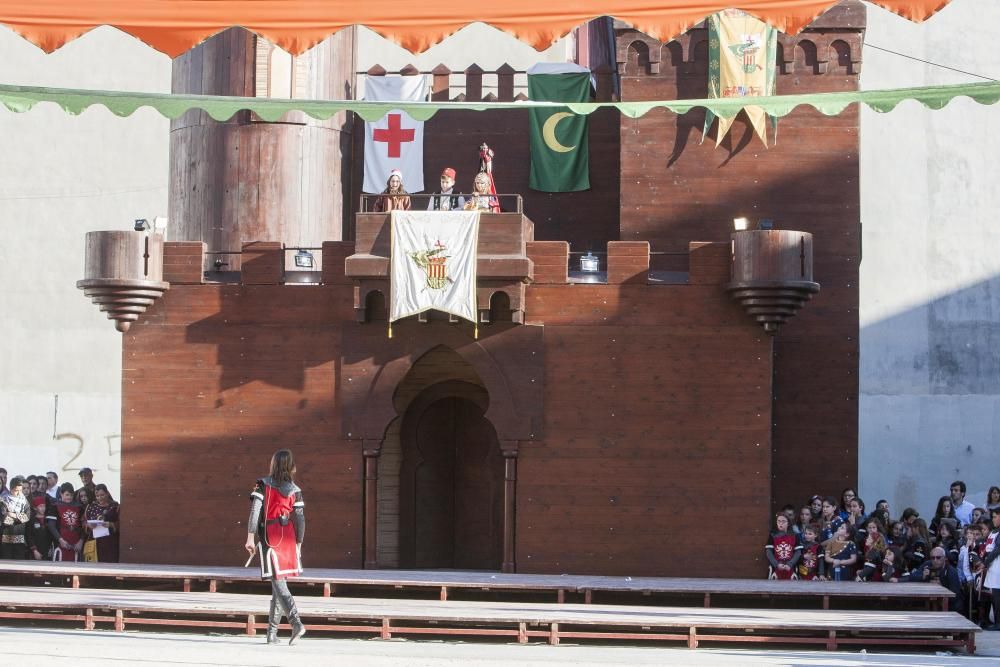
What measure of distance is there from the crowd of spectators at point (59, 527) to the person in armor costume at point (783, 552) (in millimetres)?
10734

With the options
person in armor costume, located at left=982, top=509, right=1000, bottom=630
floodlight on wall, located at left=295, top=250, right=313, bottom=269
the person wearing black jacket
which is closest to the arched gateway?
floodlight on wall, located at left=295, top=250, right=313, bottom=269

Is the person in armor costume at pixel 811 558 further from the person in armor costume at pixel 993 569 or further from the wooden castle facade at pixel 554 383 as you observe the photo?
the person in armor costume at pixel 993 569

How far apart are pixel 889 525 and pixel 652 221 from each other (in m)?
6.89

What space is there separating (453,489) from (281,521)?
10165mm

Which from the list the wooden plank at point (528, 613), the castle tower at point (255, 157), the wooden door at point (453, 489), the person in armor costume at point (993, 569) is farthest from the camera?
the castle tower at point (255, 157)

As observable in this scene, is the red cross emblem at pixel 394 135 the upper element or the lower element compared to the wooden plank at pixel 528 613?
upper

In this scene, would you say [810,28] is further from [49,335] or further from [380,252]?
[49,335]

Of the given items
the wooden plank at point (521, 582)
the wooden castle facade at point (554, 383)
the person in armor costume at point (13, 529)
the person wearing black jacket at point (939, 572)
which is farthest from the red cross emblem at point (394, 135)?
the person wearing black jacket at point (939, 572)

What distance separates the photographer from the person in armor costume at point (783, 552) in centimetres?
2397

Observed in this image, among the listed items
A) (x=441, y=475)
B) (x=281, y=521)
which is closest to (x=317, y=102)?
(x=281, y=521)

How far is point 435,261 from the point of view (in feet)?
81.2

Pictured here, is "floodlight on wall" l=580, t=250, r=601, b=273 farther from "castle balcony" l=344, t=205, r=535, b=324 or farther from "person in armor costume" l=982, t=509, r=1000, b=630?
"person in armor costume" l=982, t=509, r=1000, b=630

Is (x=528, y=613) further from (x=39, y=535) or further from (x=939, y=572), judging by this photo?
(x=39, y=535)

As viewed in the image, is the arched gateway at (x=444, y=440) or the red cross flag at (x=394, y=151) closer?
the arched gateway at (x=444, y=440)
